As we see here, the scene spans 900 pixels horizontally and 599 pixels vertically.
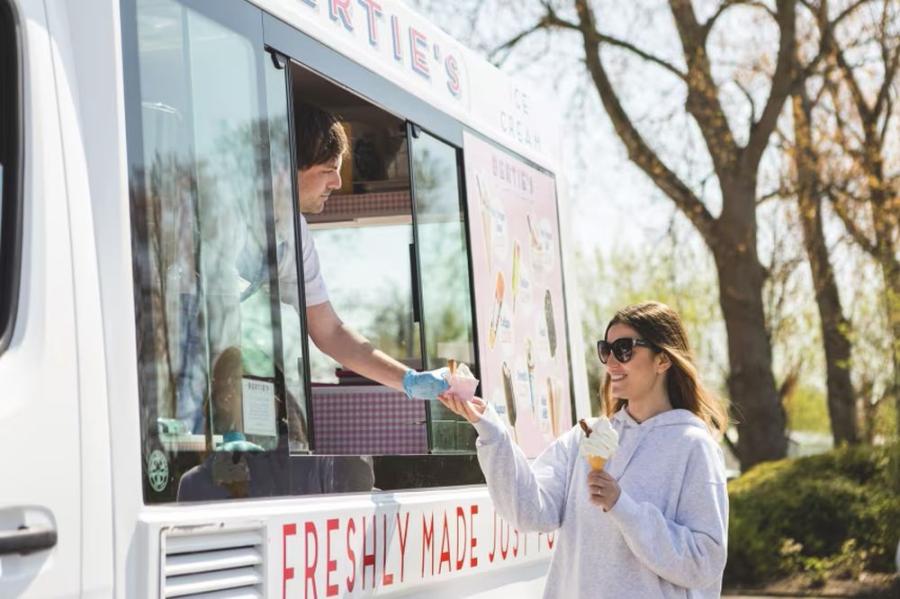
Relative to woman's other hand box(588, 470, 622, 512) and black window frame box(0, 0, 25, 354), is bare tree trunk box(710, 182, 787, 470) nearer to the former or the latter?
woman's other hand box(588, 470, 622, 512)

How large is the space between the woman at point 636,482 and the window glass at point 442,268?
2.03ft

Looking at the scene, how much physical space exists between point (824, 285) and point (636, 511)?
16.1 metres

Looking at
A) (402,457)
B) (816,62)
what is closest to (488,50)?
(816,62)

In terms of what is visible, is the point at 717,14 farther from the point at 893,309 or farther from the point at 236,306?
the point at 236,306

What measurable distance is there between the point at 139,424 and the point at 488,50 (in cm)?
1574

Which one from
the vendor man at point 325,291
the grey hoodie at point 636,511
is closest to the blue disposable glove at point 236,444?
the vendor man at point 325,291

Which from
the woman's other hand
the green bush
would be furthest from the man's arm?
the green bush

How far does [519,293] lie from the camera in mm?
5473

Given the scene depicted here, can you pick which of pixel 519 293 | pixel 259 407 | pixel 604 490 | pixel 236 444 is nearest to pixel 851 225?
pixel 519 293

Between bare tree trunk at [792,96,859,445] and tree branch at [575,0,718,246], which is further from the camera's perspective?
tree branch at [575,0,718,246]

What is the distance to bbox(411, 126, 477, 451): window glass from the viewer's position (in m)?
4.74

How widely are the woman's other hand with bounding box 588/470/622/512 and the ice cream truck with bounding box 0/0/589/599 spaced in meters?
0.58

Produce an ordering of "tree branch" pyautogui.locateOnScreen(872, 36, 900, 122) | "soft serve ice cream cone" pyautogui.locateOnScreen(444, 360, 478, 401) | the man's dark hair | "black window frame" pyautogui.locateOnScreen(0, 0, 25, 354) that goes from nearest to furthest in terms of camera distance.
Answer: "black window frame" pyautogui.locateOnScreen(0, 0, 25, 354), "soft serve ice cream cone" pyautogui.locateOnScreen(444, 360, 478, 401), the man's dark hair, "tree branch" pyautogui.locateOnScreen(872, 36, 900, 122)

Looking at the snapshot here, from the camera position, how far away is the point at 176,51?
3182mm
